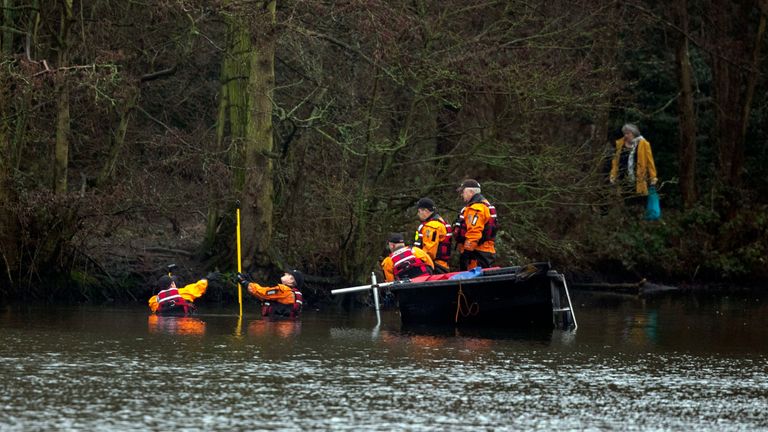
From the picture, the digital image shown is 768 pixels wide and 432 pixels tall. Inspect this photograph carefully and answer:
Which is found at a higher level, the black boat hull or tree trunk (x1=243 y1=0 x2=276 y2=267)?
tree trunk (x1=243 y1=0 x2=276 y2=267)

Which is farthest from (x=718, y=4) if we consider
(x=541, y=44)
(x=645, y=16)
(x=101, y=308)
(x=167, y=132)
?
(x=101, y=308)

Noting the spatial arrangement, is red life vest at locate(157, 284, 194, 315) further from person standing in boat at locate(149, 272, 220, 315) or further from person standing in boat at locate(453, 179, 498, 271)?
person standing in boat at locate(453, 179, 498, 271)

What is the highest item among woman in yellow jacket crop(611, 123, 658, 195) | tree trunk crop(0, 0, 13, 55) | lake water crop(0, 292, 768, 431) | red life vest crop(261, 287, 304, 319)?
tree trunk crop(0, 0, 13, 55)

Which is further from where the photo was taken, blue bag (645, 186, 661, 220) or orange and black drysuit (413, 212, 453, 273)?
blue bag (645, 186, 661, 220)

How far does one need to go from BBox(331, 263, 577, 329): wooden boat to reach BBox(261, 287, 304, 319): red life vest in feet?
6.46

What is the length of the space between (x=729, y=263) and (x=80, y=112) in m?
14.6

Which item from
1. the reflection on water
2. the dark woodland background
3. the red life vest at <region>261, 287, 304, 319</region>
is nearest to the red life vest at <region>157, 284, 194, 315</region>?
the reflection on water

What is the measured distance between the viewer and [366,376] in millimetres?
13430

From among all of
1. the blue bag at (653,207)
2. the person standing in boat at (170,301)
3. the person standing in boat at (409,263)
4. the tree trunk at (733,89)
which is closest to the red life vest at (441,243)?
the person standing in boat at (409,263)

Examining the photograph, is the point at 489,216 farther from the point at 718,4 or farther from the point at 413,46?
the point at 718,4

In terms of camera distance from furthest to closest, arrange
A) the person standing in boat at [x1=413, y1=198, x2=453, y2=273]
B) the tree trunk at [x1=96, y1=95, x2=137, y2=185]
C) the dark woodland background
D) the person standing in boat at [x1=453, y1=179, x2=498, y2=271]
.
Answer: the tree trunk at [x1=96, y1=95, x2=137, y2=185], the dark woodland background, the person standing in boat at [x1=413, y1=198, x2=453, y2=273], the person standing in boat at [x1=453, y1=179, x2=498, y2=271]

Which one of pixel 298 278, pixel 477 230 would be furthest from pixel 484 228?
pixel 298 278

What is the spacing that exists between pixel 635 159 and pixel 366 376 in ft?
43.4

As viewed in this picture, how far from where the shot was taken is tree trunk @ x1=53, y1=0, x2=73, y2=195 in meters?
23.6
